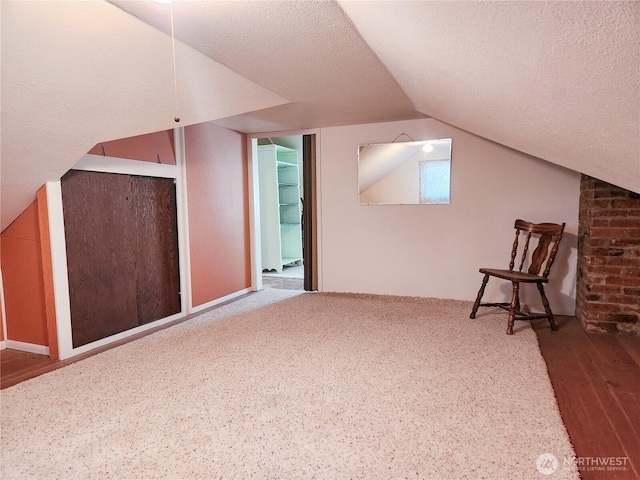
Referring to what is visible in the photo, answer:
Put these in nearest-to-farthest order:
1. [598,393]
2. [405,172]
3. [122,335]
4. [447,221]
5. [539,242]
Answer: [598,393] → [122,335] → [539,242] → [447,221] → [405,172]

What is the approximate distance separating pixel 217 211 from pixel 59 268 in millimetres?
1605

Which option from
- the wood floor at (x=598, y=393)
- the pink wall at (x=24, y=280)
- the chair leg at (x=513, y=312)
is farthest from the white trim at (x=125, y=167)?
the wood floor at (x=598, y=393)

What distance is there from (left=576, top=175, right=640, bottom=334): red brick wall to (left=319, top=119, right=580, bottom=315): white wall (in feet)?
1.45

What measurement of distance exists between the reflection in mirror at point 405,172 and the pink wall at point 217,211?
4.54ft

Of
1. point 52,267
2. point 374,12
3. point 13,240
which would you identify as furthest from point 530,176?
point 13,240

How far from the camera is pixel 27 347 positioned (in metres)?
2.54

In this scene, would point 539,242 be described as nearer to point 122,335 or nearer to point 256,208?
point 256,208

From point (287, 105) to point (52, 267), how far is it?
2.02 meters

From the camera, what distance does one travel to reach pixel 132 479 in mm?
1271

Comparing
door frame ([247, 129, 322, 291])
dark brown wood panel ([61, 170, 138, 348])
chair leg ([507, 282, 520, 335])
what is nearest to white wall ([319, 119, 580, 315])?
door frame ([247, 129, 322, 291])

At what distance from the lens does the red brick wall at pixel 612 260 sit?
259 cm

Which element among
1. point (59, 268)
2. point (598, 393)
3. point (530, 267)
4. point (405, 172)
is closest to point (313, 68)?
point (405, 172)

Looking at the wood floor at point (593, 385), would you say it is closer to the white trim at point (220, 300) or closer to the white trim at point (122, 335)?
the white trim at point (122, 335)

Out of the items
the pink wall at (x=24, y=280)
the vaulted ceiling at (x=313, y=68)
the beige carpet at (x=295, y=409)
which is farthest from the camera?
the pink wall at (x=24, y=280)
